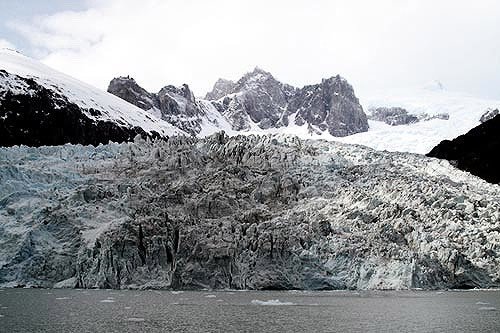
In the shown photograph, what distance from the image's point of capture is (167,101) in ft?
383

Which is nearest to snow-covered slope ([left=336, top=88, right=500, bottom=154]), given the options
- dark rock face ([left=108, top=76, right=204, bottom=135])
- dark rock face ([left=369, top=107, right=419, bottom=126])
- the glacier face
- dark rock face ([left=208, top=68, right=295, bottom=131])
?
dark rock face ([left=369, top=107, right=419, bottom=126])

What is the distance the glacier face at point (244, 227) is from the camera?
25.1m

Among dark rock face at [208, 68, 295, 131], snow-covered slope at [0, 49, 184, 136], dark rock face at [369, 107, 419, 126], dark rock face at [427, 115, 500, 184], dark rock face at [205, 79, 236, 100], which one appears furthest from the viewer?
dark rock face at [205, 79, 236, 100]

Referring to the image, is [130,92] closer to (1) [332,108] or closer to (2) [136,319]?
(1) [332,108]

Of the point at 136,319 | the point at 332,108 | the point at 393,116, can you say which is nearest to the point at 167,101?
the point at 332,108

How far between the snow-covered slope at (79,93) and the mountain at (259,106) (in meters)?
21.6

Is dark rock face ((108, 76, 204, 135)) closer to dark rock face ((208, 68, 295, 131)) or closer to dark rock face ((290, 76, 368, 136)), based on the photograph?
dark rock face ((208, 68, 295, 131))

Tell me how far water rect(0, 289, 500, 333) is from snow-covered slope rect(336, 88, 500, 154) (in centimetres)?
5584

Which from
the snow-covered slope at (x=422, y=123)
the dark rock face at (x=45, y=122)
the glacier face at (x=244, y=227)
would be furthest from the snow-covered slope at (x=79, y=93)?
the glacier face at (x=244, y=227)

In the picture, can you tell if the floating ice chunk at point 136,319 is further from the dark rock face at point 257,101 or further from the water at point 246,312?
the dark rock face at point 257,101

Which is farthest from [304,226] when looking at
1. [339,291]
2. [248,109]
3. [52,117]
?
[248,109]

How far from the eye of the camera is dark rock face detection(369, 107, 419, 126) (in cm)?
11550

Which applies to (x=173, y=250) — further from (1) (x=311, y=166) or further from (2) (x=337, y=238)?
(1) (x=311, y=166)

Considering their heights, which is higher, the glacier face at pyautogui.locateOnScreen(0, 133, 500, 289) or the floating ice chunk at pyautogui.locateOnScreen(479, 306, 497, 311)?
the glacier face at pyautogui.locateOnScreen(0, 133, 500, 289)
